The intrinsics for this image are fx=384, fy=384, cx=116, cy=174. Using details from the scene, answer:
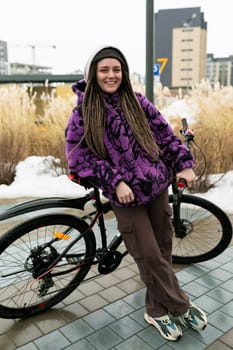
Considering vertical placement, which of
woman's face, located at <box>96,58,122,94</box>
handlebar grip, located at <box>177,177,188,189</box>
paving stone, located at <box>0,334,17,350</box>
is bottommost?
paving stone, located at <box>0,334,17,350</box>

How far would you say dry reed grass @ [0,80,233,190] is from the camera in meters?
5.74

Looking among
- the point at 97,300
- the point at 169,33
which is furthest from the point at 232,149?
the point at 169,33

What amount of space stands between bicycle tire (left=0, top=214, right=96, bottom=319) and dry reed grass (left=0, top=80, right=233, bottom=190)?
332 centimetres

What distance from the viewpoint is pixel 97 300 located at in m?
2.86

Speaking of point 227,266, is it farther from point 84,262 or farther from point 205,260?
point 84,262

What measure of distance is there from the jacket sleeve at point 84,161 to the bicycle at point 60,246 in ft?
0.53

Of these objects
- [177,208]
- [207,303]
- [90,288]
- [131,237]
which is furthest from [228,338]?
[90,288]

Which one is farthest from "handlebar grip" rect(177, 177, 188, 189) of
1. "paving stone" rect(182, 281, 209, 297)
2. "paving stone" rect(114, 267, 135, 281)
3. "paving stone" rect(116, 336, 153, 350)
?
"paving stone" rect(116, 336, 153, 350)

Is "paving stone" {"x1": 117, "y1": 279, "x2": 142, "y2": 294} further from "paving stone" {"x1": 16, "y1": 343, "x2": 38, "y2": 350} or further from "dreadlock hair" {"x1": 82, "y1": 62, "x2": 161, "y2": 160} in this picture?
Result: "dreadlock hair" {"x1": 82, "y1": 62, "x2": 161, "y2": 160}

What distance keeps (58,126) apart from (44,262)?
14.2ft

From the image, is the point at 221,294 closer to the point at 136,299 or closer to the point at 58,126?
the point at 136,299

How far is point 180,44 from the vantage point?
304 feet

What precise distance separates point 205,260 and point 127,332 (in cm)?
115

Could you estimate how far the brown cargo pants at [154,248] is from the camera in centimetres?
227
